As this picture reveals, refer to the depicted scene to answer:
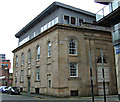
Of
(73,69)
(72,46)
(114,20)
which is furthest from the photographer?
(72,46)

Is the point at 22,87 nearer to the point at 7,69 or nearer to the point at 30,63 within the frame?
the point at 30,63

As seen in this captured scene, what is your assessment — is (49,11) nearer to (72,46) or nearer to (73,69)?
(72,46)

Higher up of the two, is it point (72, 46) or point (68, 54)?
point (72, 46)

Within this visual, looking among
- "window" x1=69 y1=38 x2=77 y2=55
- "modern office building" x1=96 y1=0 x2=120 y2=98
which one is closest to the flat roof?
"window" x1=69 y1=38 x2=77 y2=55

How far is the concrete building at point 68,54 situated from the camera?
2181 centimetres

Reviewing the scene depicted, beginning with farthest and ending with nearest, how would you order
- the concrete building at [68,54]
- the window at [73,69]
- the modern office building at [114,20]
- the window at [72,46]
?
the window at [72,46] < the window at [73,69] < the concrete building at [68,54] < the modern office building at [114,20]

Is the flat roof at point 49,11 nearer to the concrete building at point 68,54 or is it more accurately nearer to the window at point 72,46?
the concrete building at point 68,54

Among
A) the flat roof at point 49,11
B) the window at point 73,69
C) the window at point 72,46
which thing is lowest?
the window at point 73,69

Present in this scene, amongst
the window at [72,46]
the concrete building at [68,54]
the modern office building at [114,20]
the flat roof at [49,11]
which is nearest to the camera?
the modern office building at [114,20]

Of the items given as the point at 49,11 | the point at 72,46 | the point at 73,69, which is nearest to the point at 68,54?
the point at 72,46

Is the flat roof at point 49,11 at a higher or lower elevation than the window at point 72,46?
higher

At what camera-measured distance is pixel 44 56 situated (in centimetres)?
2525

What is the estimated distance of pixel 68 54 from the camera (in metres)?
22.4

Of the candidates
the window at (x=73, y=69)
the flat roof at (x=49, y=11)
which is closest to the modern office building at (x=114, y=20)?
the window at (x=73, y=69)
